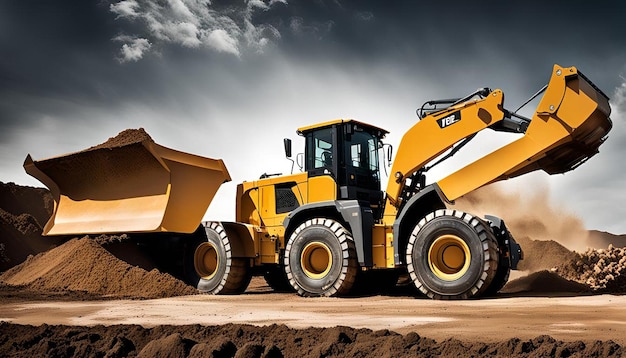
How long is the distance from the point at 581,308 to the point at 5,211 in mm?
15963

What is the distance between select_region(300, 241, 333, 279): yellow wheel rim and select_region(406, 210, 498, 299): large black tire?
5.64 feet

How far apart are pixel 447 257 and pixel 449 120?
2.38 m

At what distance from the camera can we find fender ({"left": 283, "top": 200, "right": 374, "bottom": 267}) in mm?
9570

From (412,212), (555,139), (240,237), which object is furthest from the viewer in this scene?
(240,237)

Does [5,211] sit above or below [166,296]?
above

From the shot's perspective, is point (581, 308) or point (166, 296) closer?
point (581, 308)

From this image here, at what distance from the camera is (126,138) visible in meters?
12.5

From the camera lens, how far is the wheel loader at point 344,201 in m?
8.74

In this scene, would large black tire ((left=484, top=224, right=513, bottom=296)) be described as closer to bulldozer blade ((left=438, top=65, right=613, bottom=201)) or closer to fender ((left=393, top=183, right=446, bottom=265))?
bulldozer blade ((left=438, top=65, right=613, bottom=201))

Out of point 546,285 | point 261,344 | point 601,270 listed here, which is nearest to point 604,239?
point 601,270

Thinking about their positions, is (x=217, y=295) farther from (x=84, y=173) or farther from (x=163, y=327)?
(x=163, y=327)

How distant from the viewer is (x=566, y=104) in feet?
28.3

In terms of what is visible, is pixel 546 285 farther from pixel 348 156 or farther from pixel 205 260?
pixel 205 260

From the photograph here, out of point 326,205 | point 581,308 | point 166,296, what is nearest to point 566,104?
point 581,308
